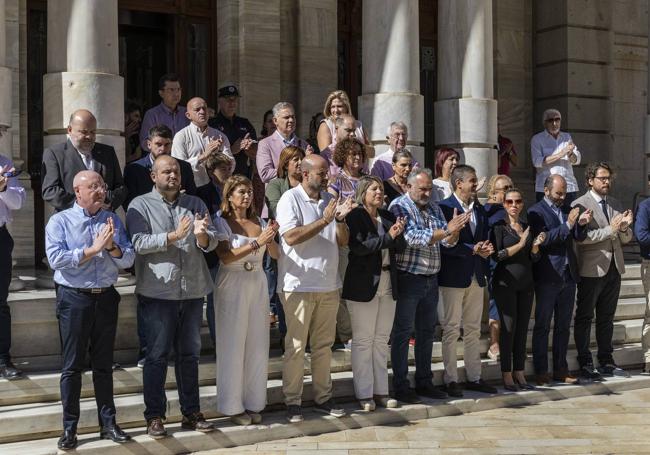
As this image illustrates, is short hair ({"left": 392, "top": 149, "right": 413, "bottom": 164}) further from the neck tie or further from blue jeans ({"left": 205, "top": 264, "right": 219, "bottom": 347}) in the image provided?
the neck tie

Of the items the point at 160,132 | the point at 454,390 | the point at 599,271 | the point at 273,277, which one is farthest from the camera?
the point at 599,271

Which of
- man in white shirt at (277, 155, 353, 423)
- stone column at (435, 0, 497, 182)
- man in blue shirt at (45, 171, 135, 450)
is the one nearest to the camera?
man in blue shirt at (45, 171, 135, 450)

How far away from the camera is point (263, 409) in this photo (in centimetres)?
873

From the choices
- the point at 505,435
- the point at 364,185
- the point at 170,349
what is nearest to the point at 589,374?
the point at 505,435

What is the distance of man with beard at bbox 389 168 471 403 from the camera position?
922 cm

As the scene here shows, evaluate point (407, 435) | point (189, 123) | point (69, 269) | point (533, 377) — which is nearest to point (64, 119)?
point (189, 123)

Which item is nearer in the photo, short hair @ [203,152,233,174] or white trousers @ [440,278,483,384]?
short hair @ [203,152,233,174]

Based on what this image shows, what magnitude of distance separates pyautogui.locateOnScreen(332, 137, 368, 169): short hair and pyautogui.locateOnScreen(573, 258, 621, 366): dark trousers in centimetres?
293

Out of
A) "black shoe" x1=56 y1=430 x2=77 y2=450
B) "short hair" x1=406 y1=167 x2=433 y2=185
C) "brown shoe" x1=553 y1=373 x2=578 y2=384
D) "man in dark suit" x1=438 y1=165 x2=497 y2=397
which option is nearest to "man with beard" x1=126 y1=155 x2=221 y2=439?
"black shoe" x1=56 y1=430 x2=77 y2=450

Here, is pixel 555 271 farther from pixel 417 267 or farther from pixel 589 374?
pixel 417 267

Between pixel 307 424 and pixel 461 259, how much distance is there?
2.14 m

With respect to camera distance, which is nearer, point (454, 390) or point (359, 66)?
point (454, 390)

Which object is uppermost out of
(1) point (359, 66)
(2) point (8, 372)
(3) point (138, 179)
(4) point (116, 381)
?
(1) point (359, 66)

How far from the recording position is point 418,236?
362 inches
